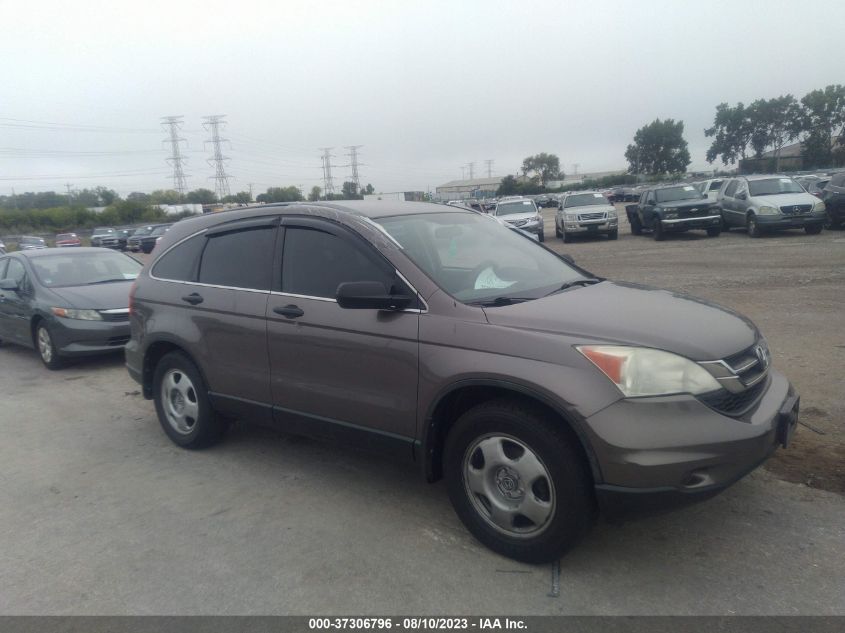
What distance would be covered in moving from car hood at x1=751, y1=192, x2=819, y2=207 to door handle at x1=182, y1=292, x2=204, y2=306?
17623 millimetres

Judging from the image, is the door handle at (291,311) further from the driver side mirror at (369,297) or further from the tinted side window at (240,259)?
the driver side mirror at (369,297)

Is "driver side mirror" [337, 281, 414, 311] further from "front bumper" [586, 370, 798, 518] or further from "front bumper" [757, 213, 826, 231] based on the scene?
"front bumper" [757, 213, 826, 231]

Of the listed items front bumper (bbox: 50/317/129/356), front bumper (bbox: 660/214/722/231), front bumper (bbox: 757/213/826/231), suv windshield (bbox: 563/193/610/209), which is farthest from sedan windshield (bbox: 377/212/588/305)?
suv windshield (bbox: 563/193/610/209)

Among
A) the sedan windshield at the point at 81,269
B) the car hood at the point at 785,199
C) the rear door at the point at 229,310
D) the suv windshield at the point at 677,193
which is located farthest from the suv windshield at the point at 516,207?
the rear door at the point at 229,310

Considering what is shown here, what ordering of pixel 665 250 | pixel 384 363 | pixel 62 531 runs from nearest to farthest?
pixel 384 363
pixel 62 531
pixel 665 250

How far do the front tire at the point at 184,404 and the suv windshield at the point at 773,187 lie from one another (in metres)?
18.2

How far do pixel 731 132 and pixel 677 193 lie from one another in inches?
2961

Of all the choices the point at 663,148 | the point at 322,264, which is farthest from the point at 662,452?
the point at 663,148

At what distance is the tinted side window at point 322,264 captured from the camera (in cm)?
396

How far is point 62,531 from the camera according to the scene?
3.97 metres

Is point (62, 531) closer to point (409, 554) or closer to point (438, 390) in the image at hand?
point (409, 554)

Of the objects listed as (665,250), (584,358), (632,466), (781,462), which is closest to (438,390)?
(584,358)

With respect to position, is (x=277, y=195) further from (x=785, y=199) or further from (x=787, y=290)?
(x=785, y=199)

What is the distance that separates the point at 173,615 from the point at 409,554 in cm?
117
